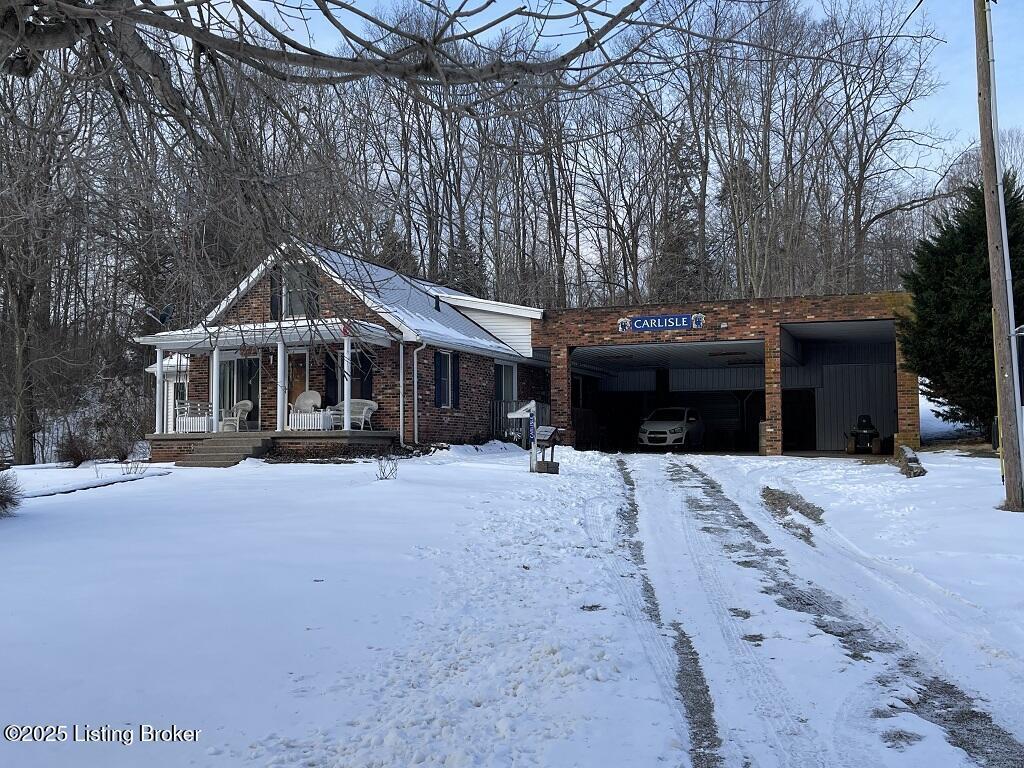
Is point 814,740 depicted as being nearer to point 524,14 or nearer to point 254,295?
point 524,14

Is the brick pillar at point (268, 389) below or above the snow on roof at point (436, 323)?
below

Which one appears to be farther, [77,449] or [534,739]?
[77,449]

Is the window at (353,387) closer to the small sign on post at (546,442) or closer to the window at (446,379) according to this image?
the window at (446,379)

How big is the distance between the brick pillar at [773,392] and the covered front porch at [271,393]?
996cm

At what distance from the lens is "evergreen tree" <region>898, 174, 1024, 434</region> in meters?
17.3

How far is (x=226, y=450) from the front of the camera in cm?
1986

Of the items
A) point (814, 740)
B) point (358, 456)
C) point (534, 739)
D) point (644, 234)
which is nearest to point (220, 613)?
point (534, 739)

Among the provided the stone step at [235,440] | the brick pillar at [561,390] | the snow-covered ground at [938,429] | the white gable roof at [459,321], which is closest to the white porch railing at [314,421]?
the stone step at [235,440]

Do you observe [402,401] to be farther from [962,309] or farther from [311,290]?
[311,290]

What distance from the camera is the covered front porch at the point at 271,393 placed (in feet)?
65.8

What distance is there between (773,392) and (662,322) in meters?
3.57

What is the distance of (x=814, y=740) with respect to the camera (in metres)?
3.97

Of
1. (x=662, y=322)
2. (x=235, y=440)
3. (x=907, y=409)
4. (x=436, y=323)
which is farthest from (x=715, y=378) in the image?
(x=235, y=440)

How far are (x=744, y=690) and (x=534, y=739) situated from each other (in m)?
1.36
